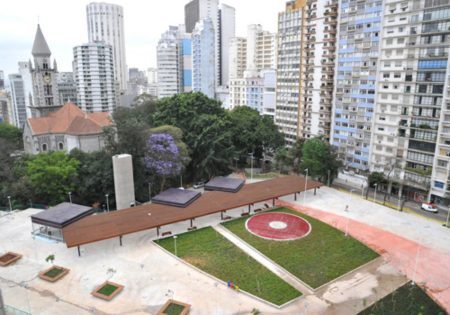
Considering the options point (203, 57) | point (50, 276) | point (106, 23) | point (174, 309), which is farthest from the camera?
point (106, 23)

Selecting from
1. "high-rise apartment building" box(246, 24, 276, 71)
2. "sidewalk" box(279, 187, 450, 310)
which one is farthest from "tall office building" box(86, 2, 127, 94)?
"sidewalk" box(279, 187, 450, 310)

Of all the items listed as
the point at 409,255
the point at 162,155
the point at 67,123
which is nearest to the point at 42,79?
the point at 67,123

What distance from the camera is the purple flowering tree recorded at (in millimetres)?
37969

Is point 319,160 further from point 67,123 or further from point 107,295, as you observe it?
point 67,123

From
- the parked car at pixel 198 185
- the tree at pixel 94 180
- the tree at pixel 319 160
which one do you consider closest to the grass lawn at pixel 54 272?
the tree at pixel 94 180

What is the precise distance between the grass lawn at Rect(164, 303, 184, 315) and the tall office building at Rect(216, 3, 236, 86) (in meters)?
104

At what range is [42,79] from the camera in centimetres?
5712

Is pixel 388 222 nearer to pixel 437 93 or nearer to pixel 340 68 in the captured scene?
pixel 437 93

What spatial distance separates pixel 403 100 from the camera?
143ft

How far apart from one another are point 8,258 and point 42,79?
40.7 m

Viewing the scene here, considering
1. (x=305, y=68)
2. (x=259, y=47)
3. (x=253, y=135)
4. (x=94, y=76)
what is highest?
(x=259, y=47)

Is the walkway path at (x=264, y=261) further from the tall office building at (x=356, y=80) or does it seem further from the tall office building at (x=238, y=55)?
the tall office building at (x=238, y=55)

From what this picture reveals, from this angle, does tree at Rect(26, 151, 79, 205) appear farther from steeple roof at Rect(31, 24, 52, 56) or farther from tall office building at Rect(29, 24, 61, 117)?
steeple roof at Rect(31, 24, 52, 56)

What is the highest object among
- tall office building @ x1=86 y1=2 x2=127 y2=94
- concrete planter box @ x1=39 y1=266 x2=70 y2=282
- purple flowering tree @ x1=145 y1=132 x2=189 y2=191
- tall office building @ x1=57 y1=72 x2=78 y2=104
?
tall office building @ x1=86 y1=2 x2=127 y2=94
